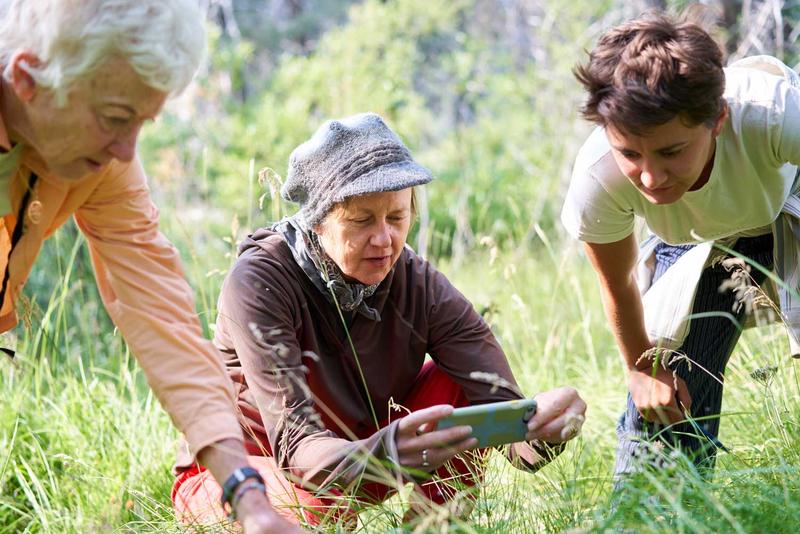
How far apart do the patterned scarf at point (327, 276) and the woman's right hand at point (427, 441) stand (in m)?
0.49

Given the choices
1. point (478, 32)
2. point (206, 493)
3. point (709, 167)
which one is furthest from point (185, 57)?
point (478, 32)

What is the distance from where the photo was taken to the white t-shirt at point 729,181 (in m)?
2.50

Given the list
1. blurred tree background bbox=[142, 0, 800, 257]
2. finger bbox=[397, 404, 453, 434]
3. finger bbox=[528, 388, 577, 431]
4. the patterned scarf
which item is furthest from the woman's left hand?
blurred tree background bbox=[142, 0, 800, 257]

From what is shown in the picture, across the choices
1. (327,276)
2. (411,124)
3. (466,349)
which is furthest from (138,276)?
(411,124)

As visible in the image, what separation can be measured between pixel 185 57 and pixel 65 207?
0.44m

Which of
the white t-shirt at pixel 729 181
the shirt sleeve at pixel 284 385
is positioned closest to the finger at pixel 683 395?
the white t-shirt at pixel 729 181

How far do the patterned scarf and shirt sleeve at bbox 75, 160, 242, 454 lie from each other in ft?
2.11

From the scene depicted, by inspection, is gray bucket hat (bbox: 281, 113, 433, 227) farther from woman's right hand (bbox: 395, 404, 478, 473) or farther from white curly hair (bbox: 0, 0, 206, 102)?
white curly hair (bbox: 0, 0, 206, 102)

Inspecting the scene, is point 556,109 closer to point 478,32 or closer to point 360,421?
point 360,421

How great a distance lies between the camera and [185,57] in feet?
6.18

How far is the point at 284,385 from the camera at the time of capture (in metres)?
2.51

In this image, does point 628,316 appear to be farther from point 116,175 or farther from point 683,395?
point 116,175

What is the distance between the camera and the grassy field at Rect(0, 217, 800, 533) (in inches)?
80.4

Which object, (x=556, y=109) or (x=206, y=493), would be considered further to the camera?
(x=556, y=109)
